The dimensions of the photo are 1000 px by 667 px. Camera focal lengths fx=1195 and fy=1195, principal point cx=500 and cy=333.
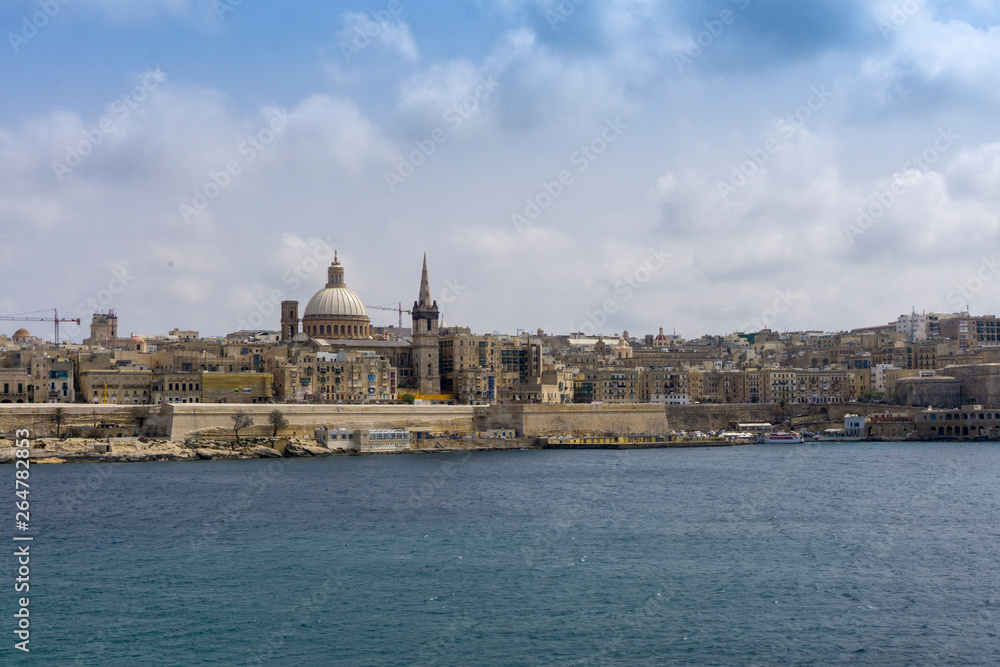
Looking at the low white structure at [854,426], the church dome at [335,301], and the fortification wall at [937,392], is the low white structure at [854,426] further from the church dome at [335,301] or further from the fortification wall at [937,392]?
the church dome at [335,301]

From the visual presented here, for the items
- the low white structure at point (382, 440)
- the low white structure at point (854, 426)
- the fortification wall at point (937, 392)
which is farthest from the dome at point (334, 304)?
the fortification wall at point (937, 392)

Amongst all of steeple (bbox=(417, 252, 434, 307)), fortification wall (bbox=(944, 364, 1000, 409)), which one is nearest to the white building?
fortification wall (bbox=(944, 364, 1000, 409))

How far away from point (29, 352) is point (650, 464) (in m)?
38.6

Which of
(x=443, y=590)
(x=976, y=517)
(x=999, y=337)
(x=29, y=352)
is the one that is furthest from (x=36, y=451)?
(x=999, y=337)

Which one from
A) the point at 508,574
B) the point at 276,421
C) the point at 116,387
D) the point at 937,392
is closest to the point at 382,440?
the point at 276,421

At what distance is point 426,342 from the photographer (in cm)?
7862

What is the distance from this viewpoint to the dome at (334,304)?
278ft

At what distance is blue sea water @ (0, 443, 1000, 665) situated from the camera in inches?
733

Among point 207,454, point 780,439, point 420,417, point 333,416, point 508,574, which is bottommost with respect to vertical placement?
point 508,574

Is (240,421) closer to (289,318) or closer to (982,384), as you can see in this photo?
(289,318)

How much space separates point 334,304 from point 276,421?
28.9 metres

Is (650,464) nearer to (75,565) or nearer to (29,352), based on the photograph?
(75,565)

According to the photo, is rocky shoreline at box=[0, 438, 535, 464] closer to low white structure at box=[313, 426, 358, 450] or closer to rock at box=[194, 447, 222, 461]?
rock at box=[194, 447, 222, 461]

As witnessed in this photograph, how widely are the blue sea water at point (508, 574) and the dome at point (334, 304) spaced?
44018 mm
